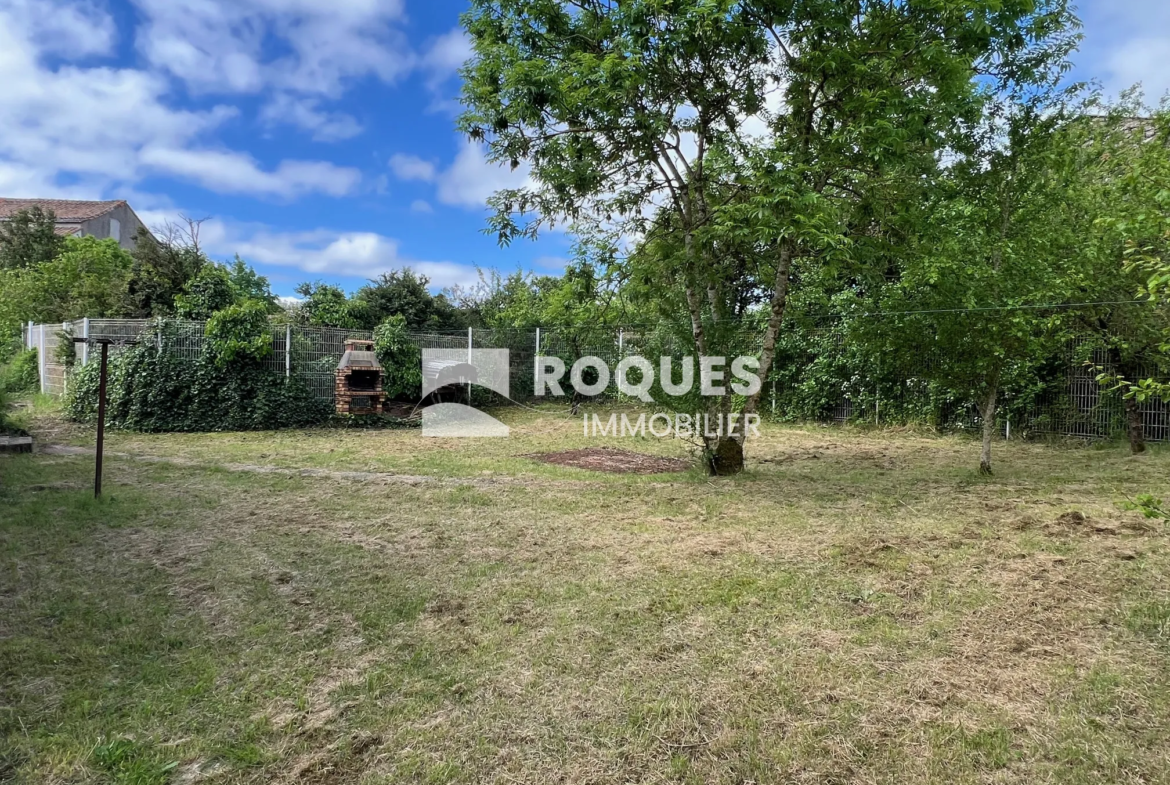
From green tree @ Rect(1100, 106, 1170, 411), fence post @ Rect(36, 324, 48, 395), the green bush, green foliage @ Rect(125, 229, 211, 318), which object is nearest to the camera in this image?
green tree @ Rect(1100, 106, 1170, 411)

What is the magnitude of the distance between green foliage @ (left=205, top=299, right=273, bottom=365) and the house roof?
21222mm

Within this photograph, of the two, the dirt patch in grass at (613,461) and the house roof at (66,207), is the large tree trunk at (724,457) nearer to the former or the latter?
the dirt patch in grass at (613,461)

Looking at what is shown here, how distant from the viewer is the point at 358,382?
34.3 feet

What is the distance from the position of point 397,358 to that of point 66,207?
947 inches

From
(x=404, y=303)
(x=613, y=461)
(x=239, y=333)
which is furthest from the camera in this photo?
(x=404, y=303)

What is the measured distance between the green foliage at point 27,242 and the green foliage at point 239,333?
1518cm

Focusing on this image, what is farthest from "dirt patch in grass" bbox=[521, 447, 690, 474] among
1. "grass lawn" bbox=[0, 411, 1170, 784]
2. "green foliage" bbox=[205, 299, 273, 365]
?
"green foliage" bbox=[205, 299, 273, 365]

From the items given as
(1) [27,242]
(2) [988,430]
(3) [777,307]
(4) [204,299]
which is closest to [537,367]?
(4) [204,299]

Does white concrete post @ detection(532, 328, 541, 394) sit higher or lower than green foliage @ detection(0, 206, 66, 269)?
lower

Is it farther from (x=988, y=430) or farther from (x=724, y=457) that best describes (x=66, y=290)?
(x=988, y=430)

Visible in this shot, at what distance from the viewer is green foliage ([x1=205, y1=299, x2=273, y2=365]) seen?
9344 millimetres

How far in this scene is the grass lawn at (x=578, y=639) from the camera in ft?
5.78

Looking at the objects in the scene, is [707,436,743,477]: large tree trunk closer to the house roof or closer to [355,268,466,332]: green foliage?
[355,268,466,332]: green foliage

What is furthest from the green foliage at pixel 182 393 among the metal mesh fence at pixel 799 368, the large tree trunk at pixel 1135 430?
the large tree trunk at pixel 1135 430
